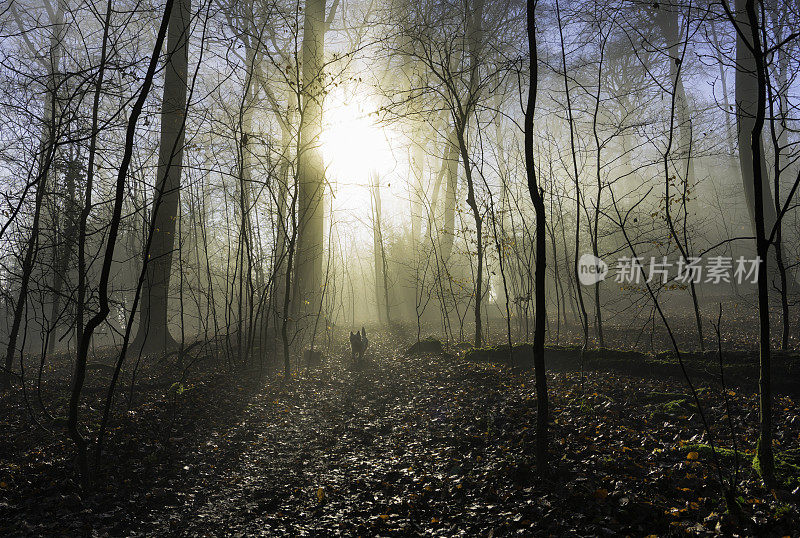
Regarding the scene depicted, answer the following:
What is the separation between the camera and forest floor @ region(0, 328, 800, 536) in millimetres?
3055

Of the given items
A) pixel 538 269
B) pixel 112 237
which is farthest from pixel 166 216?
pixel 538 269

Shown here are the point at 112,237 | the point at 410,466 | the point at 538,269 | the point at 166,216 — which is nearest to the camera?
the point at 112,237

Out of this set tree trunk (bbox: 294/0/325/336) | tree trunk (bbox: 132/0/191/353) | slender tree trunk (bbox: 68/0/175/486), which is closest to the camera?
slender tree trunk (bbox: 68/0/175/486)

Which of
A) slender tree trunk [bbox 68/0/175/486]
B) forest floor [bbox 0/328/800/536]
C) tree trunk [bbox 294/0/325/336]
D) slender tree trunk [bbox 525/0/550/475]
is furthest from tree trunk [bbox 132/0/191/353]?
slender tree trunk [bbox 525/0/550/475]

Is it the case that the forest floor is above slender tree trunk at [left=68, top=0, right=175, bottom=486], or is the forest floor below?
below

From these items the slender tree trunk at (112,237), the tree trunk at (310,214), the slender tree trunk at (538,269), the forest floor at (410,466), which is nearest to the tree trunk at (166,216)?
the tree trunk at (310,214)

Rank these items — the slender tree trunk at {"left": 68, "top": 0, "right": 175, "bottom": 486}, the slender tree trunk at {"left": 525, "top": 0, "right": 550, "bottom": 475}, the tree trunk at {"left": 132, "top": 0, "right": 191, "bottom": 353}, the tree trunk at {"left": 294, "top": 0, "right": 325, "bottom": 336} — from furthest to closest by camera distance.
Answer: the tree trunk at {"left": 294, "top": 0, "right": 325, "bottom": 336}
the tree trunk at {"left": 132, "top": 0, "right": 191, "bottom": 353}
the slender tree trunk at {"left": 525, "top": 0, "right": 550, "bottom": 475}
the slender tree trunk at {"left": 68, "top": 0, "right": 175, "bottom": 486}

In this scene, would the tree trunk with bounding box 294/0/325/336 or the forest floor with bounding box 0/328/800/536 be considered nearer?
the forest floor with bounding box 0/328/800/536

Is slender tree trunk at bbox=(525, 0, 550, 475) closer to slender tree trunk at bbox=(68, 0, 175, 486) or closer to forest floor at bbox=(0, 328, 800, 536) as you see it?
forest floor at bbox=(0, 328, 800, 536)

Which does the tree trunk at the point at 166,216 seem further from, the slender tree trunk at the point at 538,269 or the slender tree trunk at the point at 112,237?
the slender tree trunk at the point at 538,269

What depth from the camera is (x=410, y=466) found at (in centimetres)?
430

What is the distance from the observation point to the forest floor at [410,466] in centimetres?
305

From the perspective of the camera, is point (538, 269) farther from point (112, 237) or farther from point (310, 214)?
point (310, 214)

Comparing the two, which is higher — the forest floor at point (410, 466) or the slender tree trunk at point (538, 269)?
the slender tree trunk at point (538, 269)
